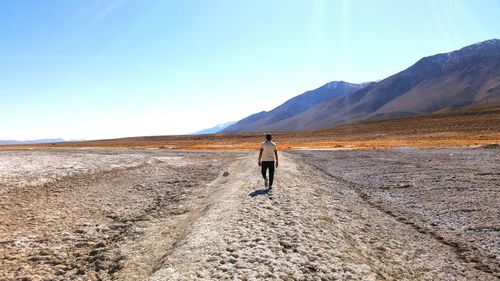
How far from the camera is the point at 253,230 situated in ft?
40.3

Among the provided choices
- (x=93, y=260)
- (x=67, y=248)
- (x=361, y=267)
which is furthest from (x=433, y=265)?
(x=67, y=248)

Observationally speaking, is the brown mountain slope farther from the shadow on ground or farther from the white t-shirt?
the shadow on ground

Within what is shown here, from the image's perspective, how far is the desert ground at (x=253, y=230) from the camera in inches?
389

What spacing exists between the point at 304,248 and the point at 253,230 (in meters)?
2.09

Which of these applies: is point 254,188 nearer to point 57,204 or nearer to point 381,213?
point 381,213

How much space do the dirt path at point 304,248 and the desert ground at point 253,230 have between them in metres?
0.05

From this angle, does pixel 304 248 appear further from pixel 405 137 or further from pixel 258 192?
pixel 405 137

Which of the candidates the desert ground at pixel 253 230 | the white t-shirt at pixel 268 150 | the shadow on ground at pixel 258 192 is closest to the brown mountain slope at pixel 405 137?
the desert ground at pixel 253 230

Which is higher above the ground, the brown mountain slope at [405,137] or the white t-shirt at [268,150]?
the white t-shirt at [268,150]

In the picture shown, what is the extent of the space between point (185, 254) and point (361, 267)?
178 inches

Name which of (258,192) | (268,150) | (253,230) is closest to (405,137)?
(268,150)

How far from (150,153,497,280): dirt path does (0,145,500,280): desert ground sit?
0.15 feet

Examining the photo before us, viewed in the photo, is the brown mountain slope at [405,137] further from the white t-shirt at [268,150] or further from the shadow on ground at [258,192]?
the shadow on ground at [258,192]

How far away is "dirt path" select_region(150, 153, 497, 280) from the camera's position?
366 inches
